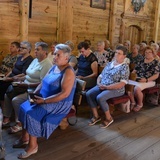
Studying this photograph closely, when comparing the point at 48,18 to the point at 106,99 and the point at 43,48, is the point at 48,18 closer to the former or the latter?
the point at 43,48

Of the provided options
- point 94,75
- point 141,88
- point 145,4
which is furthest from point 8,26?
point 145,4

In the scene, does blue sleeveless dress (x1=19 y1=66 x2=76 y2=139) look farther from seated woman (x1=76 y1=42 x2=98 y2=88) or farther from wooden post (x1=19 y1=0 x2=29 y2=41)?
wooden post (x1=19 y1=0 x2=29 y2=41)

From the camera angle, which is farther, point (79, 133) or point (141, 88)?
point (141, 88)

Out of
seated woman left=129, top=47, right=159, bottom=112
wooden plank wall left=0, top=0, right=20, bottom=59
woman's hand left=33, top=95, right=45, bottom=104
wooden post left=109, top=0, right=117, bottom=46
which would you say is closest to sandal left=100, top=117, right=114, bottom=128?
seated woman left=129, top=47, right=159, bottom=112

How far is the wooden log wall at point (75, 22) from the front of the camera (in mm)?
4133

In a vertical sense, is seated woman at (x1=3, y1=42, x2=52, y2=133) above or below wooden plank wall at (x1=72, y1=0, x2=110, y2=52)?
below

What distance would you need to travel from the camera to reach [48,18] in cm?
466

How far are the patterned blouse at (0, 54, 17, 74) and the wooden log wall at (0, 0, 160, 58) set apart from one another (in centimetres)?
40

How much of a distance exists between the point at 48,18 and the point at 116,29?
240 cm

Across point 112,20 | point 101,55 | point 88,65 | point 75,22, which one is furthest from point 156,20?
point 88,65

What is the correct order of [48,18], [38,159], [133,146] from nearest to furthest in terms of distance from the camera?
[38,159], [133,146], [48,18]

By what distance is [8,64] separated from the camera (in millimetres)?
3748

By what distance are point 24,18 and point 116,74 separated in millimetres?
2199

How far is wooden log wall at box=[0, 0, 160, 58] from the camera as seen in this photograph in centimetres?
413
